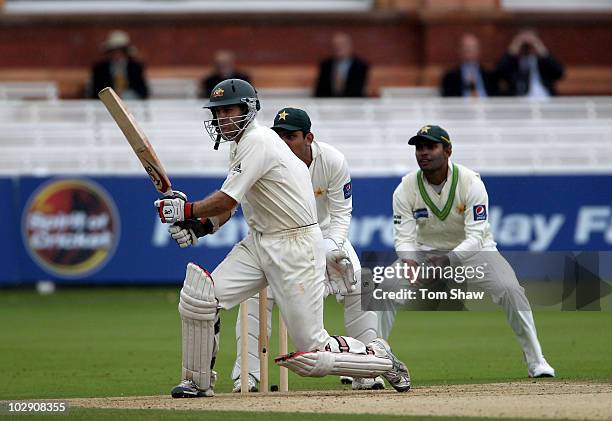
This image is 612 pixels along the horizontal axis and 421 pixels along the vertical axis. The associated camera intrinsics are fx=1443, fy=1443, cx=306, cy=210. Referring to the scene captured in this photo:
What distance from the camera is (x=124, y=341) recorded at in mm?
14398

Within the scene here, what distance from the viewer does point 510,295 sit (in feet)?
36.9

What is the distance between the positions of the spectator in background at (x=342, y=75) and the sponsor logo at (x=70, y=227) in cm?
428

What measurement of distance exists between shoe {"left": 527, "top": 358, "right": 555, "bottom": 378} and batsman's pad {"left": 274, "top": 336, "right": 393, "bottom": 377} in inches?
68.8

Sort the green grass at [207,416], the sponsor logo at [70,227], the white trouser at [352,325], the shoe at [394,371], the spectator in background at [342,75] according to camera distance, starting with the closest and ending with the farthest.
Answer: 1. the green grass at [207,416]
2. the shoe at [394,371]
3. the white trouser at [352,325]
4. the sponsor logo at [70,227]
5. the spectator in background at [342,75]

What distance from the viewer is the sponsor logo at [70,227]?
60.4 ft

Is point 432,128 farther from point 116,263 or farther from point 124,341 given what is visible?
point 116,263

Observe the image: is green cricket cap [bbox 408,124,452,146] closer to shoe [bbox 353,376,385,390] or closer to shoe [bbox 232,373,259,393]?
shoe [bbox 353,376,385,390]

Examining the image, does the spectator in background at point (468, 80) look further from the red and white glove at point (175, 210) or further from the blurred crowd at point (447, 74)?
the red and white glove at point (175, 210)

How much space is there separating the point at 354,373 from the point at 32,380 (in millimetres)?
3117

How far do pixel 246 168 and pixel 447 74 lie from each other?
40.0 feet

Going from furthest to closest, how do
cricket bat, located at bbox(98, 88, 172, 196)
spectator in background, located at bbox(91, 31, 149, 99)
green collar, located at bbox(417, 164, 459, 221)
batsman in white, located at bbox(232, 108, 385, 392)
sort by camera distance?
spectator in background, located at bbox(91, 31, 149, 99) → green collar, located at bbox(417, 164, 459, 221) → batsman in white, located at bbox(232, 108, 385, 392) → cricket bat, located at bbox(98, 88, 172, 196)

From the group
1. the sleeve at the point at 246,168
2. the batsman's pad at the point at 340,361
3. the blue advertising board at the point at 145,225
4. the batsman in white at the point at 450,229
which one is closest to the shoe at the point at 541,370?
the batsman in white at the point at 450,229

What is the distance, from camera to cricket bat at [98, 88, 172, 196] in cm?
980

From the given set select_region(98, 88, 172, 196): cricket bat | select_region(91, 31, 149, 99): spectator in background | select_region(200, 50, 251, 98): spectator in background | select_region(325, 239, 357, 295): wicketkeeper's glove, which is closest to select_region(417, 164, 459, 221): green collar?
select_region(325, 239, 357, 295): wicketkeeper's glove
